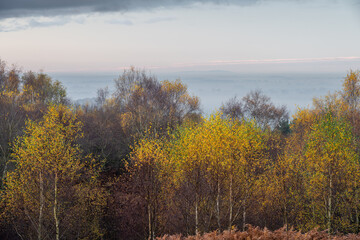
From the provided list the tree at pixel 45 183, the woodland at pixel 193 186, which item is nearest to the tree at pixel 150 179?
the woodland at pixel 193 186

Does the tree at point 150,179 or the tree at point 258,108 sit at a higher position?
the tree at point 258,108

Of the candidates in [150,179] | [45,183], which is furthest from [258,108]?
[45,183]

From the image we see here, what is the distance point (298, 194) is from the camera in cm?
3278

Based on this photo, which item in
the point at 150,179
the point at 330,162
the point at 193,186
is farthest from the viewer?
the point at 330,162

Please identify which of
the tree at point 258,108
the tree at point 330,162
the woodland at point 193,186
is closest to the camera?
the woodland at point 193,186

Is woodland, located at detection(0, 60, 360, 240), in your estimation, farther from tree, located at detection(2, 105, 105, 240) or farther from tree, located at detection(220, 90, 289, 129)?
tree, located at detection(220, 90, 289, 129)

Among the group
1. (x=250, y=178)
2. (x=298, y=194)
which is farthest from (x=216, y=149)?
(x=298, y=194)

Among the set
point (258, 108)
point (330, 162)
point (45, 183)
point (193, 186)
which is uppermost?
point (258, 108)

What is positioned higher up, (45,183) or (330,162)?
(330,162)

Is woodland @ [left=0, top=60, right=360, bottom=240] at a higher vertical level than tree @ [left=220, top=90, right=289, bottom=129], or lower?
lower

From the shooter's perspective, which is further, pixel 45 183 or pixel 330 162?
pixel 45 183

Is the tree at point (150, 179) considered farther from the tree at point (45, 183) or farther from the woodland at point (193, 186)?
the tree at point (45, 183)

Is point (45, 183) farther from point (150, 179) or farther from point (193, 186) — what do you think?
point (193, 186)

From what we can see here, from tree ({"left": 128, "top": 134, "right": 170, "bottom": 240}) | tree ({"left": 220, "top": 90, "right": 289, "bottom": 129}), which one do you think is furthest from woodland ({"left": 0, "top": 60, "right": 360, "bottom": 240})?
tree ({"left": 220, "top": 90, "right": 289, "bottom": 129})
